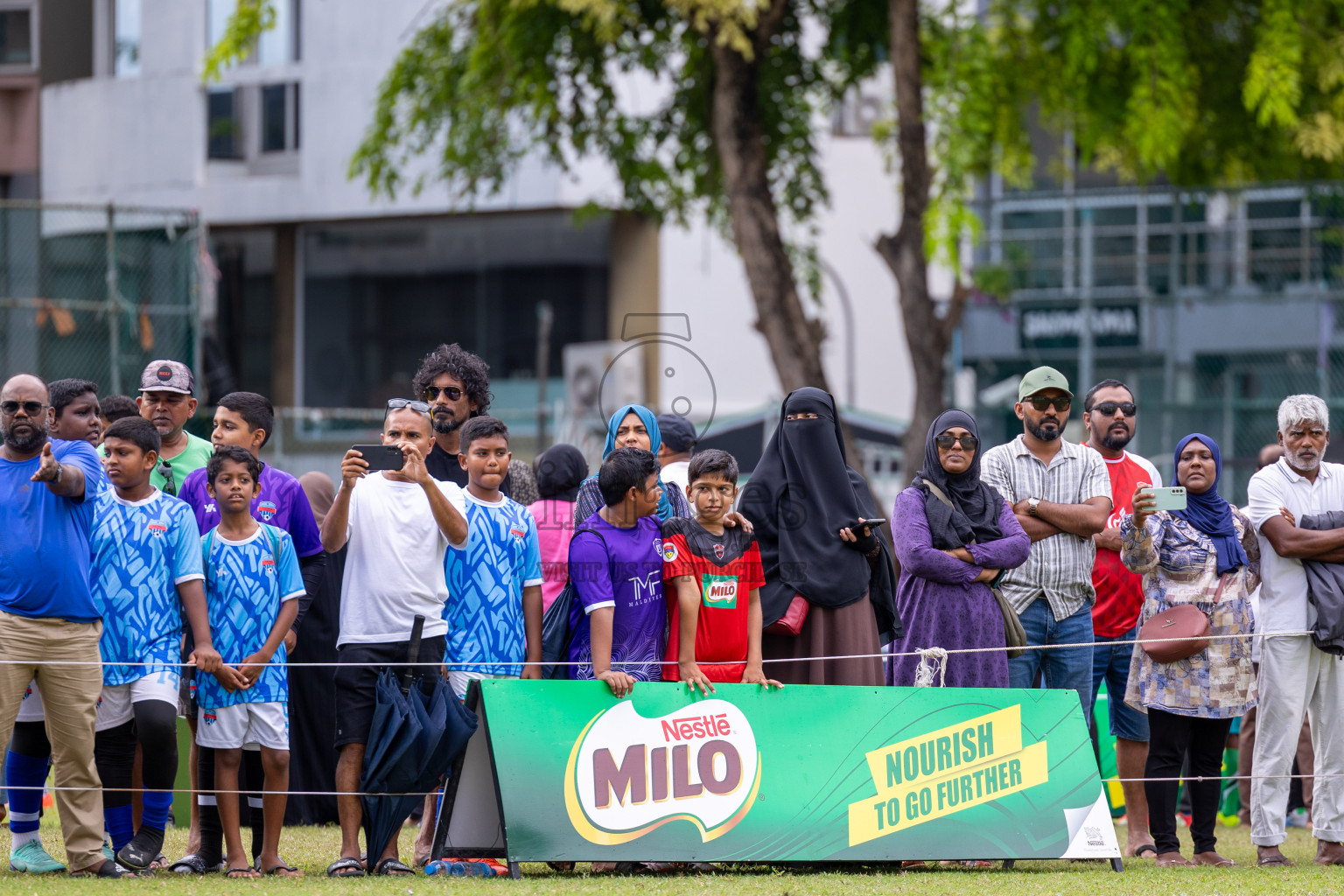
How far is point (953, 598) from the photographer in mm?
6871

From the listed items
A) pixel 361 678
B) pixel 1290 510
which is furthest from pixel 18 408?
pixel 1290 510

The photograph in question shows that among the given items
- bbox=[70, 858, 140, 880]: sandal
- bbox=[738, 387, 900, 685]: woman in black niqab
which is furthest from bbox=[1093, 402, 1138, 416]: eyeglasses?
bbox=[70, 858, 140, 880]: sandal

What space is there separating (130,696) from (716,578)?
2434 millimetres

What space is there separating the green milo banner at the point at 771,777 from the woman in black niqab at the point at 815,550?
0.42 m

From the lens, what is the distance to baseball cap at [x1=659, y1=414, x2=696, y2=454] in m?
8.17

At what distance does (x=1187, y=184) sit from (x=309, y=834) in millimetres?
12174

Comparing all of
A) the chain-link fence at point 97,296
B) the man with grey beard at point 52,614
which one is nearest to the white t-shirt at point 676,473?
the man with grey beard at point 52,614

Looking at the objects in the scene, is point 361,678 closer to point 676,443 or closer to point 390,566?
point 390,566

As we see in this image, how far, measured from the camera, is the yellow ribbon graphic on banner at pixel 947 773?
6316mm

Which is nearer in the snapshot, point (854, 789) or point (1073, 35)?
point (854, 789)

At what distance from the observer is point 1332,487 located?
720 centimetres

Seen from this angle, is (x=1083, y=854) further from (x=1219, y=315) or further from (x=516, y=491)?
(x=1219, y=315)

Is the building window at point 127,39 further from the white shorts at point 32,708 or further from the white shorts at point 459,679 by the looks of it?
the white shorts at point 459,679

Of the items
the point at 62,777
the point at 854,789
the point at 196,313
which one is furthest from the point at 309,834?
the point at 196,313
